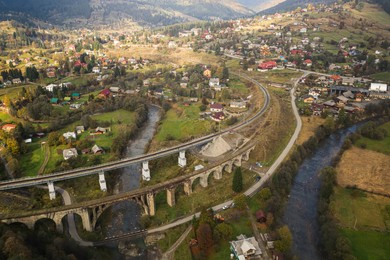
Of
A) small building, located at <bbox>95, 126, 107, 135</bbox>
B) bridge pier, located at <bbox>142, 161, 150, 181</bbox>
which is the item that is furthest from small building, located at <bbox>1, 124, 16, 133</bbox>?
bridge pier, located at <bbox>142, 161, 150, 181</bbox>

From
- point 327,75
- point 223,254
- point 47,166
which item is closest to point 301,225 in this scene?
point 223,254

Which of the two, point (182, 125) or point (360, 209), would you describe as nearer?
point (360, 209)

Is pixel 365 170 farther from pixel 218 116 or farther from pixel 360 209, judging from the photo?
pixel 218 116

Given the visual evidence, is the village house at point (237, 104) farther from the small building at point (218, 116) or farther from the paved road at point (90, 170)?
the paved road at point (90, 170)

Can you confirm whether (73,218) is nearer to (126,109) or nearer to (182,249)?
(182,249)

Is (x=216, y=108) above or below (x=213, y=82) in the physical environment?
below

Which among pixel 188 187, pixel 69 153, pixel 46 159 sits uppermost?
pixel 69 153

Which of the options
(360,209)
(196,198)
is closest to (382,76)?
(360,209)
